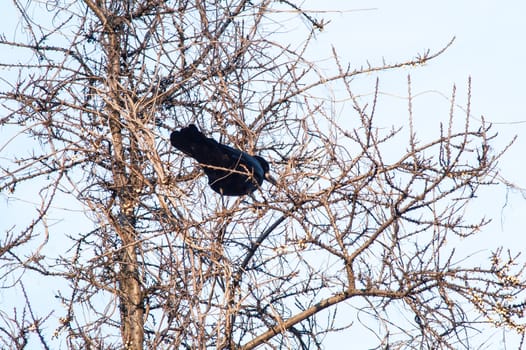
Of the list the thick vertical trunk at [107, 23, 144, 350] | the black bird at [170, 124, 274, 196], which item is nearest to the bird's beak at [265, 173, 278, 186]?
the black bird at [170, 124, 274, 196]

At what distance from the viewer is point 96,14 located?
23.7ft

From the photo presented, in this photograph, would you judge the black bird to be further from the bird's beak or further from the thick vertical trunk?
the thick vertical trunk

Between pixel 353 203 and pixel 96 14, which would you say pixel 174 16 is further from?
pixel 353 203

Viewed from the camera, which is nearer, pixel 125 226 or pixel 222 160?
pixel 222 160

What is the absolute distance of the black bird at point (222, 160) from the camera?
18.9 ft

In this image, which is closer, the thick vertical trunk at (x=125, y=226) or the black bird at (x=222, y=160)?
the black bird at (x=222, y=160)

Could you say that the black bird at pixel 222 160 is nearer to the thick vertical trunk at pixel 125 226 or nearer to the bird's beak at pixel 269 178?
the bird's beak at pixel 269 178

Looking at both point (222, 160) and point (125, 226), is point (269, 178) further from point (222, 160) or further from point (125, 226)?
point (125, 226)

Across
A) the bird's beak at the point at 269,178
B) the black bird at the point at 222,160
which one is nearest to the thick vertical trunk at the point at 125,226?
the black bird at the point at 222,160

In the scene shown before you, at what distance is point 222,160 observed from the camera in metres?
5.84

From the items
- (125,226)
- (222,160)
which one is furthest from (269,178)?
(125,226)

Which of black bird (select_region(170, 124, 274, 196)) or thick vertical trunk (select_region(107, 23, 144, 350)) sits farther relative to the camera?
thick vertical trunk (select_region(107, 23, 144, 350))

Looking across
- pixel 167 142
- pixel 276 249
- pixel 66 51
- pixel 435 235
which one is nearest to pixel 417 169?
pixel 435 235

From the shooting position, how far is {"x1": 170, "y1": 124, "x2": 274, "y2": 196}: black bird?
227 inches
